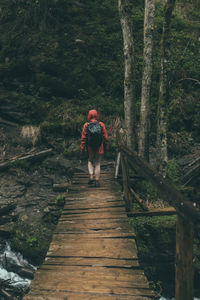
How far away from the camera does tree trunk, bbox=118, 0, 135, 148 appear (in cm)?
940

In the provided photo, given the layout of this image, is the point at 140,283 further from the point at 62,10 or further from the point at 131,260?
the point at 62,10

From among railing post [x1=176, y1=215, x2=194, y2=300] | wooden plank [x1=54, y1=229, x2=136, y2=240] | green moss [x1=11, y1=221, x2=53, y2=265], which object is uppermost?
railing post [x1=176, y1=215, x2=194, y2=300]

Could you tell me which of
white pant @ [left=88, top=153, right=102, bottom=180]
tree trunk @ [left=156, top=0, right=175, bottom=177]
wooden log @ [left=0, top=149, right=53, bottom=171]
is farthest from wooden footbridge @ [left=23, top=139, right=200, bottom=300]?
wooden log @ [left=0, top=149, right=53, bottom=171]

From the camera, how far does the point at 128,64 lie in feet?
32.2

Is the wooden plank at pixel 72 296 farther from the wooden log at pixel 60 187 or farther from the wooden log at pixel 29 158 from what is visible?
the wooden log at pixel 29 158

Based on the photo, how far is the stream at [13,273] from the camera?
6.36m

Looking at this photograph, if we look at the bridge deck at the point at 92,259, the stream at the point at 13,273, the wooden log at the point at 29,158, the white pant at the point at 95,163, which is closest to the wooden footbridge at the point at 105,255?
the bridge deck at the point at 92,259

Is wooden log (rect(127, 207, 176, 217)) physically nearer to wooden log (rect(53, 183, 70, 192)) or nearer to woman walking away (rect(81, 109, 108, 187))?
woman walking away (rect(81, 109, 108, 187))

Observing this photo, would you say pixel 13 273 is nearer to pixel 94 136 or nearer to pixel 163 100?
pixel 94 136

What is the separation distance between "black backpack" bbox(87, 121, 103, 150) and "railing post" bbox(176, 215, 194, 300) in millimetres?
4623

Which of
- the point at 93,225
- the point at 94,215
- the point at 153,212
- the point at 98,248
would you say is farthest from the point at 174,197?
the point at 153,212

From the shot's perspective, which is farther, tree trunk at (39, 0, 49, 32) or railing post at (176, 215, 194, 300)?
tree trunk at (39, 0, 49, 32)

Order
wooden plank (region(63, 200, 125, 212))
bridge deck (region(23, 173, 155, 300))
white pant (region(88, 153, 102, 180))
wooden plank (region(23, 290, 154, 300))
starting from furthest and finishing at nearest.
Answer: white pant (region(88, 153, 102, 180)) → wooden plank (region(63, 200, 125, 212)) → bridge deck (region(23, 173, 155, 300)) → wooden plank (region(23, 290, 154, 300))

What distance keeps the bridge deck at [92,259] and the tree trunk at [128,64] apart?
13.3ft
